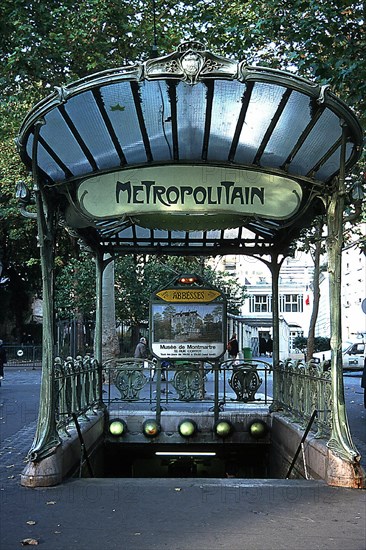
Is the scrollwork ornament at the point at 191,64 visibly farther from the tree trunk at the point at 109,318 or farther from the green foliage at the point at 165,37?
the tree trunk at the point at 109,318

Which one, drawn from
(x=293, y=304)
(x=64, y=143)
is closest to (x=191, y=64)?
(x=64, y=143)

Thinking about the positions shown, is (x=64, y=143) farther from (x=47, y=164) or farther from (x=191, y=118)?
(x=191, y=118)

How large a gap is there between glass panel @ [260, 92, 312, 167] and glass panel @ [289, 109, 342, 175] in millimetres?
135

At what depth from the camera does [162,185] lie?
7.89 m

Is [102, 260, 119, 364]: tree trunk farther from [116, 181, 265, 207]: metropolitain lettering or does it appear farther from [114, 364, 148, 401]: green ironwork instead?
[116, 181, 265, 207]: metropolitain lettering

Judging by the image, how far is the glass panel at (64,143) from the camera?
7.19m

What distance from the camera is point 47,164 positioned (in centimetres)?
788

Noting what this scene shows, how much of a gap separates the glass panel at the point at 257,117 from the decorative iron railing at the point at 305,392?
2.76 metres

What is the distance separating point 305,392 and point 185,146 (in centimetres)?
362

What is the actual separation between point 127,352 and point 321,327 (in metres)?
36.6

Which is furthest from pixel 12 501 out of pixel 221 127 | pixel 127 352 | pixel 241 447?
pixel 127 352

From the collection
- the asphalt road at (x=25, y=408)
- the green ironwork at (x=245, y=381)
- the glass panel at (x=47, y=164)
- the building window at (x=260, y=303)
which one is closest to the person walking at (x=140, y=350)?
the asphalt road at (x=25, y=408)

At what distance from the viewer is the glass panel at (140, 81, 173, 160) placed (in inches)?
267

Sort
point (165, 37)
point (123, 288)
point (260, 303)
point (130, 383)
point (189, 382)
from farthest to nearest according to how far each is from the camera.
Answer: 1. point (260, 303)
2. point (123, 288)
3. point (165, 37)
4. point (130, 383)
5. point (189, 382)
